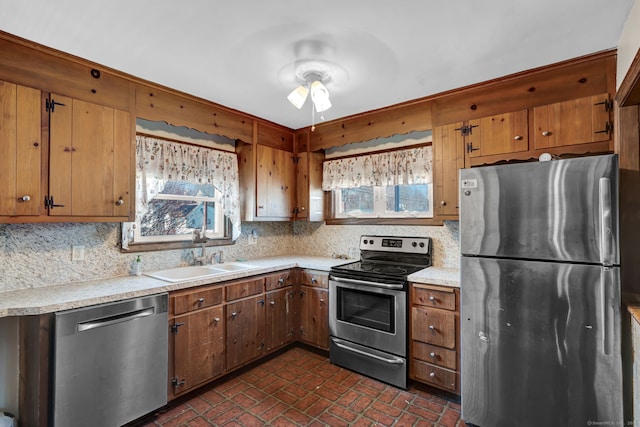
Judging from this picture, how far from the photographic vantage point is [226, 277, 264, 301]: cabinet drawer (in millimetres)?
2712

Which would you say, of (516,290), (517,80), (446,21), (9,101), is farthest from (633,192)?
(9,101)

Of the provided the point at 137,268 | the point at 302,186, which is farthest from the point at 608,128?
the point at 137,268

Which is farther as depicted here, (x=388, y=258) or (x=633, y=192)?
(x=388, y=258)

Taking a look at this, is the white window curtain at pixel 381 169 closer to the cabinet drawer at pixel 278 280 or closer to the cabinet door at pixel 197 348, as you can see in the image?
the cabinet drawer at pixel 278 280

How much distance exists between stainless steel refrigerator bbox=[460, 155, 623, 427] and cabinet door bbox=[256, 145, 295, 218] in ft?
6.71

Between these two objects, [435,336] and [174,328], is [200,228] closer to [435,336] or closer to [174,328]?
[174,328]

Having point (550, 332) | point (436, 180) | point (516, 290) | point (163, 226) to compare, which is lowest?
point (550, 332)

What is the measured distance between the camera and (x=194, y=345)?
2.45m

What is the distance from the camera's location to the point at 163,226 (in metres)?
3.00

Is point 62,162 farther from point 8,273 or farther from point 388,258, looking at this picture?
point 388,258

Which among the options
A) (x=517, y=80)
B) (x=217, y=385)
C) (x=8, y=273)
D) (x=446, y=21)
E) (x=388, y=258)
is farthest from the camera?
(x=388, y=258)

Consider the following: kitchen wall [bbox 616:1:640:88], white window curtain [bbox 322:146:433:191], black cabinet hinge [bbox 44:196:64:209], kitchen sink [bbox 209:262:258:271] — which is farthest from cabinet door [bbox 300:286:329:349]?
kitchen wall [bbox 616:1:640:88]

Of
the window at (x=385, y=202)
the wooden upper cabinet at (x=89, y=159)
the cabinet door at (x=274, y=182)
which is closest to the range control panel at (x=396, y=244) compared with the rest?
the window at (x=385, y=202)

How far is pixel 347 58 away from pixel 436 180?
1326mm
